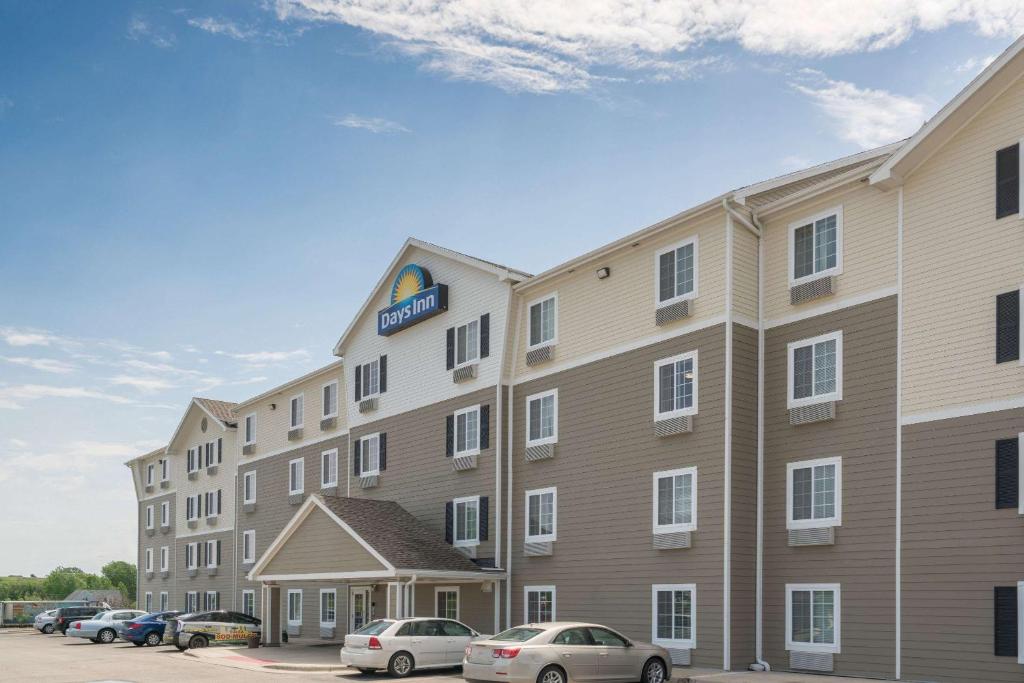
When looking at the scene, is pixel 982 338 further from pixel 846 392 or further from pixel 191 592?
pixel 191 592

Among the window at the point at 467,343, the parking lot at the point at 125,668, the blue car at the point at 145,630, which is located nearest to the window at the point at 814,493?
the parking lot at the point at 125,668

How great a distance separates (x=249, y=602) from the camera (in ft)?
160

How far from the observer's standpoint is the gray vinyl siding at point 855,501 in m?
22.4

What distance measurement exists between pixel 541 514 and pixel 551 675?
9772mm

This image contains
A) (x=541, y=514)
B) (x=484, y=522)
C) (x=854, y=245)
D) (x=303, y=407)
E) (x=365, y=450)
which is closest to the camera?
(x=854, y=245)

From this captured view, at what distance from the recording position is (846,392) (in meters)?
23.6

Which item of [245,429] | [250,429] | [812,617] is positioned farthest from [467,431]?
[245,429]

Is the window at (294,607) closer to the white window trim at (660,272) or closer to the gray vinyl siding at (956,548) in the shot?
the white window trim at (660,272)

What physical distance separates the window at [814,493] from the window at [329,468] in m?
21.7

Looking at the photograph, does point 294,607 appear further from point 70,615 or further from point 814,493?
point 814,493

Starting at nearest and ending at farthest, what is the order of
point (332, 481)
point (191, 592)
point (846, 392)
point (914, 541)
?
point (914, 541)
point (846, 392)
point (332, 481)
point (191, 592)

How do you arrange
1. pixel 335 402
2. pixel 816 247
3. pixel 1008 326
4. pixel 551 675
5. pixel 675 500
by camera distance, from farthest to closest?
1. pixel 335 402
2. pixel 675 500
3. pixel 816 247
4. pixel 551 675
5. pixel 1008 326

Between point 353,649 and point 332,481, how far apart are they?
56.0ft


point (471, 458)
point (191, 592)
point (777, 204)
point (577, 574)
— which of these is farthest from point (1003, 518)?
point (191, 592)
